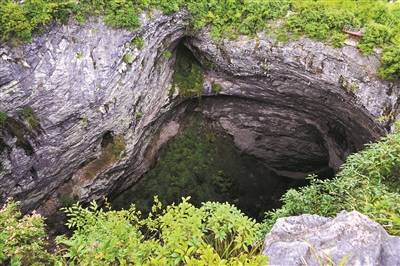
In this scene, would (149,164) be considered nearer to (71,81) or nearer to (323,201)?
(71,81)

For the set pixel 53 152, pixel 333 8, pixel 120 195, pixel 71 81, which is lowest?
pixel 120 195

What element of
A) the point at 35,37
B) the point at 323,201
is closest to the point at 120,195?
the point at 35,37

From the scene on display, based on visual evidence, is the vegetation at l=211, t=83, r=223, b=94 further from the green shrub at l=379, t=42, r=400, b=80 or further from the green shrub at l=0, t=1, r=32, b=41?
the green shrub at l=0, t=1, r=32, b=41

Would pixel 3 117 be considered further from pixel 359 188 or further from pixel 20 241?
pixel 359 188

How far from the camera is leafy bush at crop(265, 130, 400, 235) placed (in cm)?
511

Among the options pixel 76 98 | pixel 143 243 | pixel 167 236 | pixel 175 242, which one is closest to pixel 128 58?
pixel 76 98

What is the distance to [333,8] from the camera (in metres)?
8.70

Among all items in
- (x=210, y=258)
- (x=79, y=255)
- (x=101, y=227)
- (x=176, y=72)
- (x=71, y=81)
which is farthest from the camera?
(x=176, y=72)

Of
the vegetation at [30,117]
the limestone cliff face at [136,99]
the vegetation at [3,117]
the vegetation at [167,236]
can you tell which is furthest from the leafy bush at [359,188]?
the vegetation at [3,117]

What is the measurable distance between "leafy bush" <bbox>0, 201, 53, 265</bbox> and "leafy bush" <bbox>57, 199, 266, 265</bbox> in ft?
1.03

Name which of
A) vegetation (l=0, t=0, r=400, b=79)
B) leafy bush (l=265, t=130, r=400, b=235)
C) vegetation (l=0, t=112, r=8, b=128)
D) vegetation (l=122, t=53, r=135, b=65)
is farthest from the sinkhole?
vegetation (l=0, t=112, r=8, b=128)

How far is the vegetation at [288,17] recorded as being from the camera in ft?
25.9

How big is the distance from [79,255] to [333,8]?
744 centimetres

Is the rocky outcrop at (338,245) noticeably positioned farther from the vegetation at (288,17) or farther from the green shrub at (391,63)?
the vegetation at (288,17)
